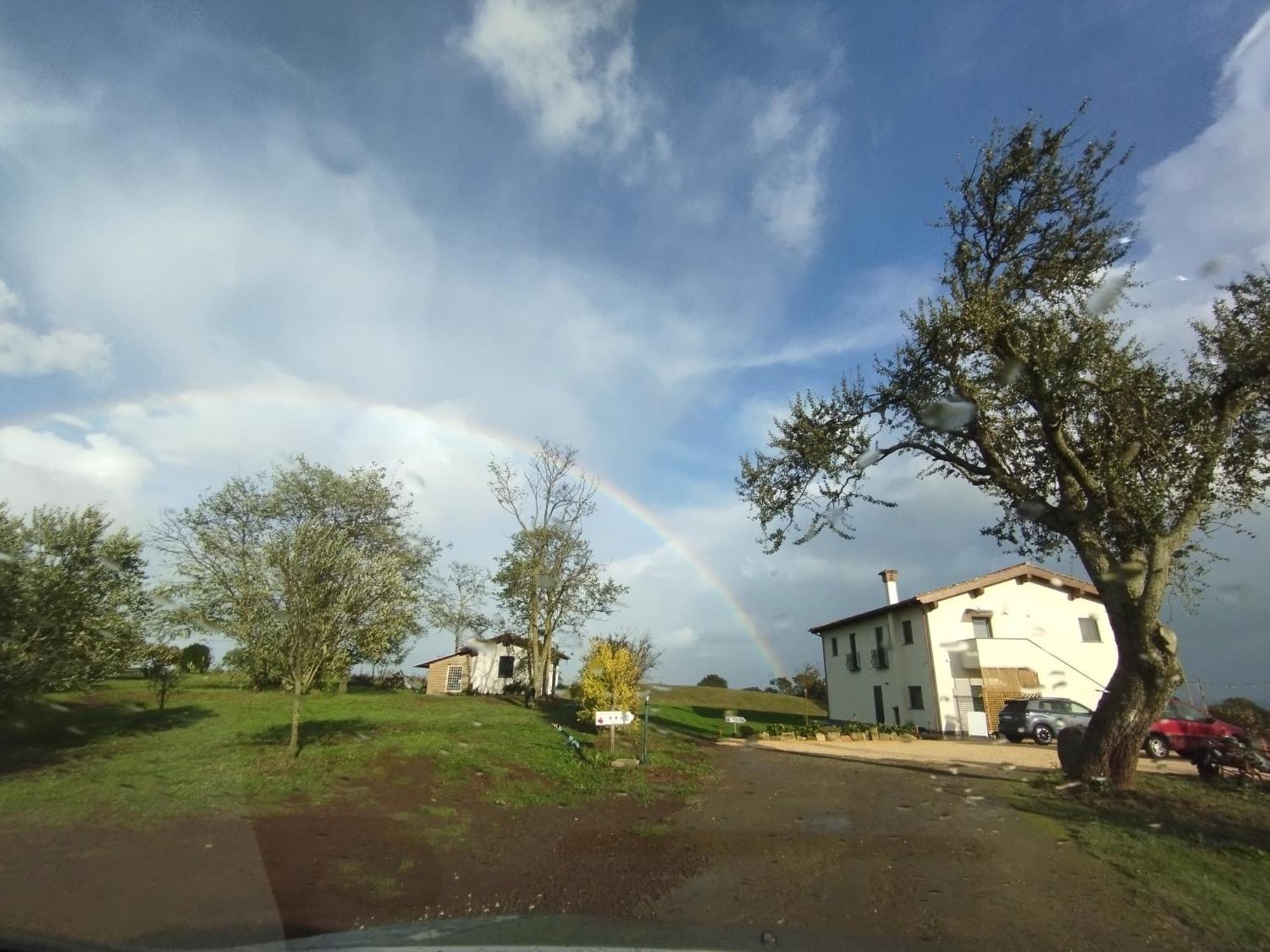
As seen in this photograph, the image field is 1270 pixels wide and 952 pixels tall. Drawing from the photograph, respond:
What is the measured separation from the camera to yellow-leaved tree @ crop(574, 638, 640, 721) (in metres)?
20.5

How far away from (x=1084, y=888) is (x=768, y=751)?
49.4 ft

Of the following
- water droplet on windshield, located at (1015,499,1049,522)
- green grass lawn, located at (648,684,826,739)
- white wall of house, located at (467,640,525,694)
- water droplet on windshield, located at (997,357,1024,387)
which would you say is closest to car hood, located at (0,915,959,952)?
water droplet on windshield, located at (1015,499,1049,522)

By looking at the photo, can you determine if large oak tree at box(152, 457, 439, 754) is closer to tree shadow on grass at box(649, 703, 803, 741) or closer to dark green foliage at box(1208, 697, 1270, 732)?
tree shadow on grass at box(649, 703, 803, 741)

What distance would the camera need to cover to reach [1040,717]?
25.7 metres

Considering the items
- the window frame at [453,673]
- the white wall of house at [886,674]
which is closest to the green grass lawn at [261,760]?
the white wall of house at [886,674]

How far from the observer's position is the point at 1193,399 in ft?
37.4

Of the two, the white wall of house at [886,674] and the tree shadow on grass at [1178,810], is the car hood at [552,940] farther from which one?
the white wall of house at [886,674]

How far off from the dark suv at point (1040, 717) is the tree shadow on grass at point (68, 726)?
2677cm

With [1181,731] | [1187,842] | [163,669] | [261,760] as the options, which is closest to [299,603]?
[261,760]

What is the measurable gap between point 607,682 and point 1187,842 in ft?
47.8

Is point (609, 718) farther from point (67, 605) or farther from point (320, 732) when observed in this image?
point (67, 605)

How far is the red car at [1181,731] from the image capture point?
20719 mm

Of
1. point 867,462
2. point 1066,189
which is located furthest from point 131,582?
point 1066,189

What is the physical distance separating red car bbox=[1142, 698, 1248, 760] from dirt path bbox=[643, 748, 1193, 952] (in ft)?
43.1
